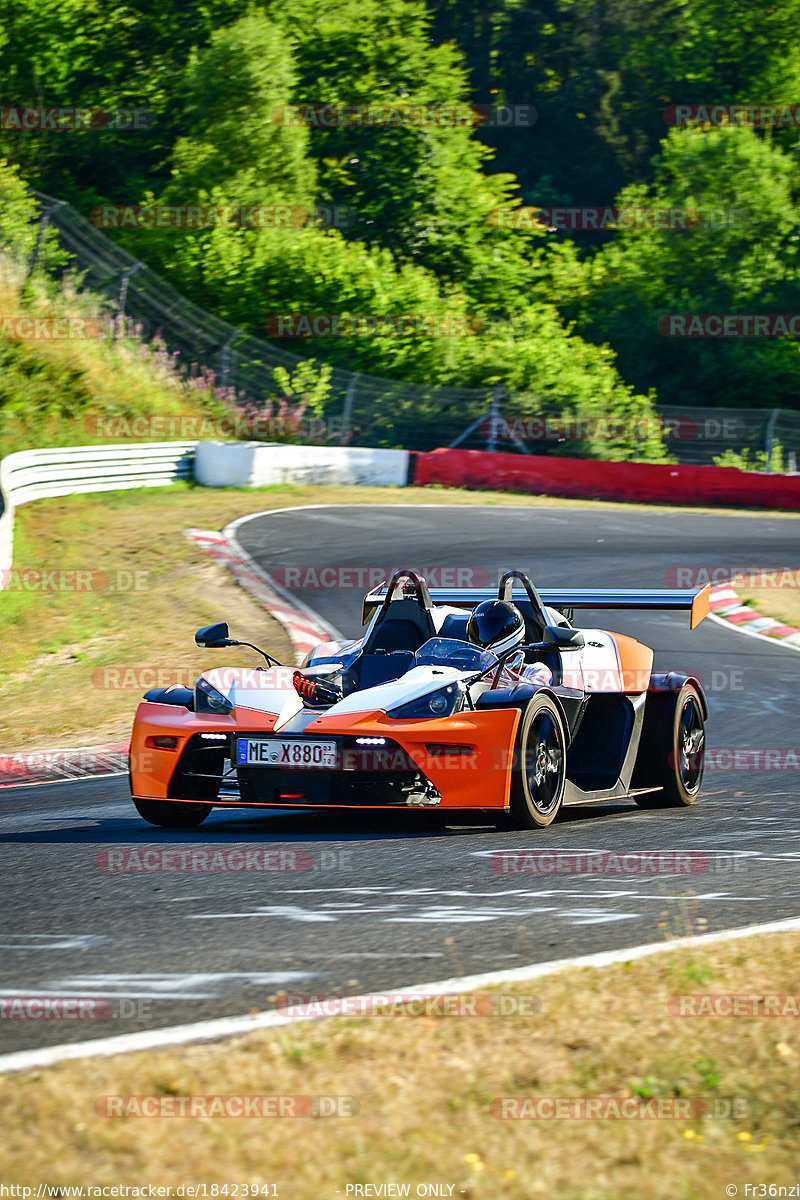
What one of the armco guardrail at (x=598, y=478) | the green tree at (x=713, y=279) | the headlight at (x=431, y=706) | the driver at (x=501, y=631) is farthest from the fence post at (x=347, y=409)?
the headlight at (x=431, y=706)

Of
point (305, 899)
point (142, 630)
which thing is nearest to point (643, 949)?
point (305, 899)

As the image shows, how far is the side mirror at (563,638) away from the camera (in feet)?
24.9

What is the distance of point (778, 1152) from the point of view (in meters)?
3.01

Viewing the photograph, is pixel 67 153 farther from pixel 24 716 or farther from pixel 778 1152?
pixel 778 1152

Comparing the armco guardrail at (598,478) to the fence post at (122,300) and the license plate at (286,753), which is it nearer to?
the fence post at (122,300)

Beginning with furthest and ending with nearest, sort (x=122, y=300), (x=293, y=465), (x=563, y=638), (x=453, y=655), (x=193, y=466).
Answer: (x=122, y=300) → (x=293, y=465) → (x=193, y=466) → (x=563, y=638) → (x=453, y=655)

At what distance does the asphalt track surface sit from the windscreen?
83cm

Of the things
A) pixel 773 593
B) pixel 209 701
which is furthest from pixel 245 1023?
pixel 773 593

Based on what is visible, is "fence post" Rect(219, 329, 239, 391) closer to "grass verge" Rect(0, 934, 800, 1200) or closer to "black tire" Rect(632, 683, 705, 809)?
"black tire" Rect(632, 683, 705, 809)

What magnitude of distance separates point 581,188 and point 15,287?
3177 cm

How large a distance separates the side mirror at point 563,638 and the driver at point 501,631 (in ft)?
0.47

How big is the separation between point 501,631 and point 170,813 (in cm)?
203

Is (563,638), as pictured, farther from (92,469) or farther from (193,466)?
(193,466)

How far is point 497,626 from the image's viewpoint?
788 cm
